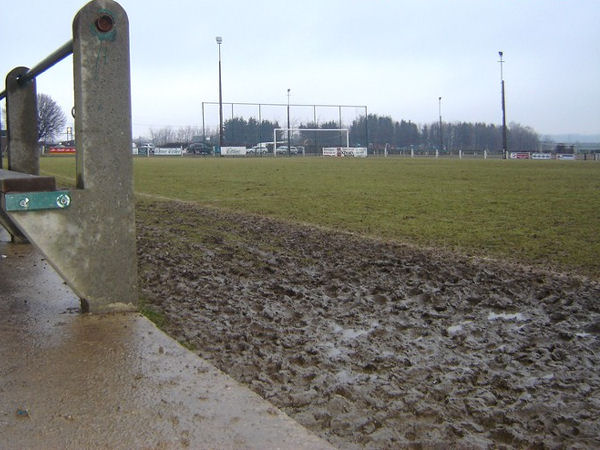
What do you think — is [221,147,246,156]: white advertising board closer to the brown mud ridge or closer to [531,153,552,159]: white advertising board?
[531,153,552,159]: white advertising board

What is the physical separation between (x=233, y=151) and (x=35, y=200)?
6556 cm

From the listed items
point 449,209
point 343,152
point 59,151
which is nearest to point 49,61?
point 449,209

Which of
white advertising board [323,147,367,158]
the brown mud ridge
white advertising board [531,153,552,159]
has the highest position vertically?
white advertising board [323,147,367,158]

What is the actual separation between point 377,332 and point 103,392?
2.06 meters

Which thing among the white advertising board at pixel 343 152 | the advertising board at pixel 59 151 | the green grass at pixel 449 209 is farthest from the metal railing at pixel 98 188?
the white advertising board at pixel 343 152

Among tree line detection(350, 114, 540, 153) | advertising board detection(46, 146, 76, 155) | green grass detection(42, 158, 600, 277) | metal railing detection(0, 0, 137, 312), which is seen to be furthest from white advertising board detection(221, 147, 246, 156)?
metal railing detection(0, 0, 137, 312)

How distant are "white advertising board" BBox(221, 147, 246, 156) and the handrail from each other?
60.5m

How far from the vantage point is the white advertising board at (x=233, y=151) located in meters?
67.0

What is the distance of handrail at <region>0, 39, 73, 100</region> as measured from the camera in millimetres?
4231

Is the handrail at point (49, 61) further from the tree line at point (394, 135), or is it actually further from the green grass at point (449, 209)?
the tree line at point (394, 135)

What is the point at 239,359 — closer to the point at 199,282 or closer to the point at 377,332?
the point at 377,332

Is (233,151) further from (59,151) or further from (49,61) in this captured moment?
(49,61)

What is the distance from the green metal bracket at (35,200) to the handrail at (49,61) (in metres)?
1.02

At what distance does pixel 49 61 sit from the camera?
4.83 metres
